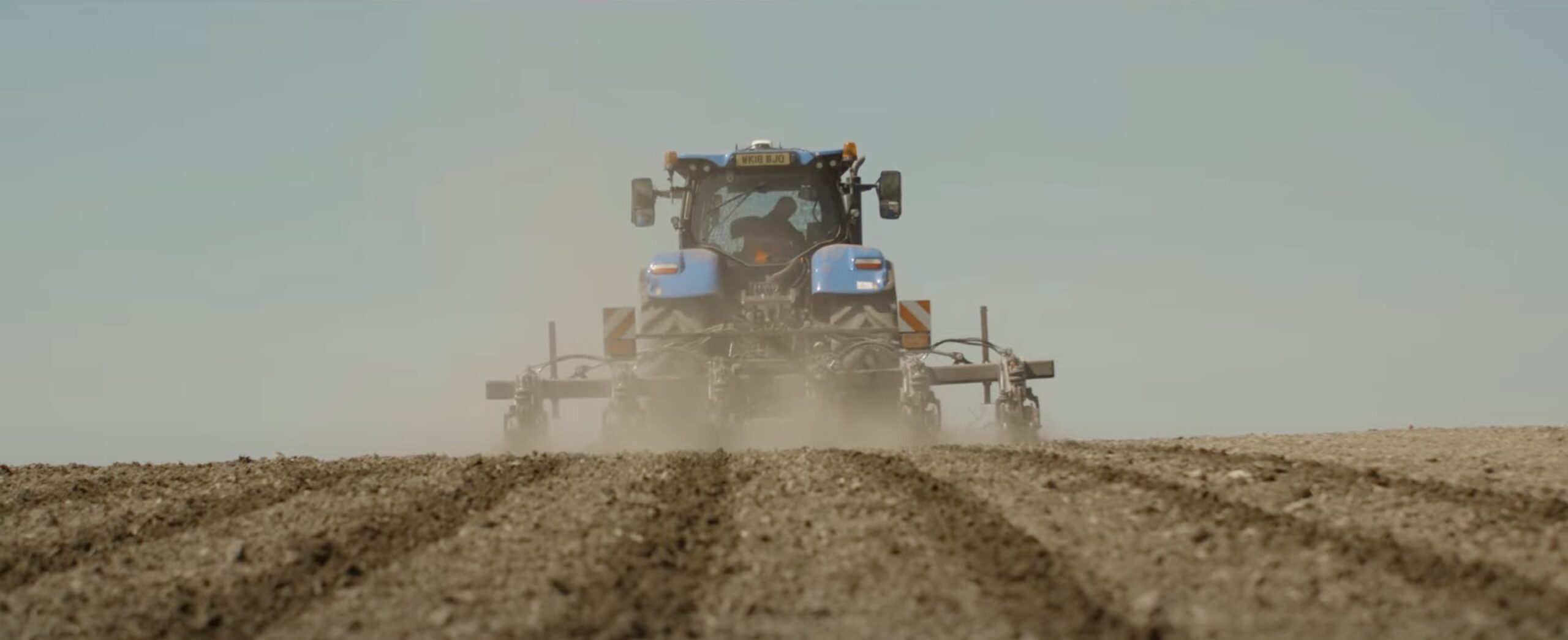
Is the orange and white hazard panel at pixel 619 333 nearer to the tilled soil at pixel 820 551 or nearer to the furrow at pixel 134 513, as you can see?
the furrow at pixel 134 513

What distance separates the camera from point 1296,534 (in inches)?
241

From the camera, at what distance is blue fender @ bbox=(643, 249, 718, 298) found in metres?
14.2

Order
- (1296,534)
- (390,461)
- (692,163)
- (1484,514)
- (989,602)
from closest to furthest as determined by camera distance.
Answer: (989,602) → (1296,534) → (1484,514) → (390,461) → (692,163)

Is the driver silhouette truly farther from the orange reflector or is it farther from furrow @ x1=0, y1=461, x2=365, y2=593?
furrow @ x1=0, y1=461, x2=365, y2=593

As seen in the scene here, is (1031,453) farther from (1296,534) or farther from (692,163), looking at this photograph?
(692,163)

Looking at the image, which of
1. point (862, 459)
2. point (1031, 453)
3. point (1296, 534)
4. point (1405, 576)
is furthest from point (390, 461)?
point (1405, 576)

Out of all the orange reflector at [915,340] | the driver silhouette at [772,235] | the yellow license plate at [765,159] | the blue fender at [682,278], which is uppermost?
the yellow license plate at [765,159]

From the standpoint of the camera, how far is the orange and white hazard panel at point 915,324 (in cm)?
1491

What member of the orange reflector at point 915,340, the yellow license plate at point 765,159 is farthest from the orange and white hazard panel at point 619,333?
the orange reflector at point 915,340

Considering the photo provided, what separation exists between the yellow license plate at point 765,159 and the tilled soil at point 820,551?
5709 millimetres

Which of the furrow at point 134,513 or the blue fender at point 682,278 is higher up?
the blue fender at point 682,278

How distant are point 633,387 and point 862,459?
4497mm

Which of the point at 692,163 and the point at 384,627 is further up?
the point at 692,163

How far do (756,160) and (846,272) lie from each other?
134 centimetres
